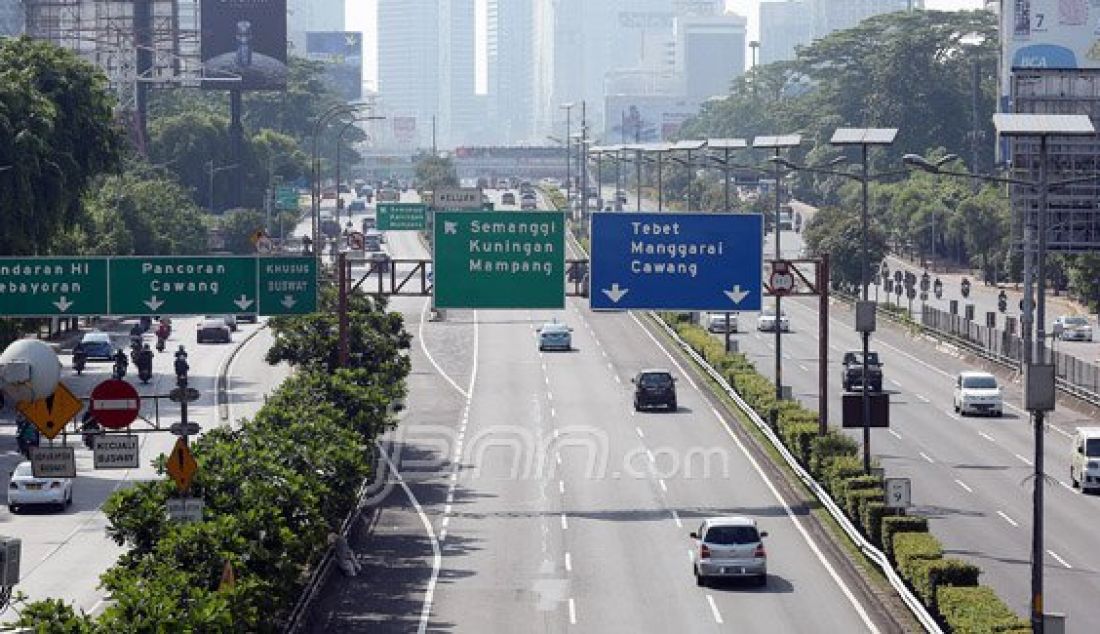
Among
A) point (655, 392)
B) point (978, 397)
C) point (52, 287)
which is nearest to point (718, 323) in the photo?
point (655, 392)

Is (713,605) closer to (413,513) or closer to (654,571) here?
(654,571)

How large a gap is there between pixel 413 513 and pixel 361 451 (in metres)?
8.37

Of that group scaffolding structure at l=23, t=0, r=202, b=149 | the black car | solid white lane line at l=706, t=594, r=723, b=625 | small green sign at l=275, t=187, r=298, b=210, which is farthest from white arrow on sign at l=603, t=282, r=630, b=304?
small green sign at l=275, t=187, r=298, b=210

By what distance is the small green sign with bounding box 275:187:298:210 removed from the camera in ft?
494

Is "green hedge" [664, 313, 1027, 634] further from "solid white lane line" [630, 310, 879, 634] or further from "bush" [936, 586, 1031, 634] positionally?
"solid white lane line" [630, 310, 879, 634]

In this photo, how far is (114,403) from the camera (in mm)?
37688

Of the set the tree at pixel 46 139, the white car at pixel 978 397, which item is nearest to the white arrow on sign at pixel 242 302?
the tree at pixel 46 139

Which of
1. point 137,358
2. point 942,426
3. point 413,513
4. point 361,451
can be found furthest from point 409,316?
point 361,451

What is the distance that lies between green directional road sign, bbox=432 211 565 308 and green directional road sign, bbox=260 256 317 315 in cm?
372

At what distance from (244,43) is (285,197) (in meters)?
13.0

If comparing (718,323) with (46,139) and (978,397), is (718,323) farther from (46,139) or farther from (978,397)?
(46,139)

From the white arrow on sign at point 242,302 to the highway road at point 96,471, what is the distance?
3344mm

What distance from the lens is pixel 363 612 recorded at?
4488 cm

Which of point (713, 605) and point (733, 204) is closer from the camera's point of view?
point (713, 605)
